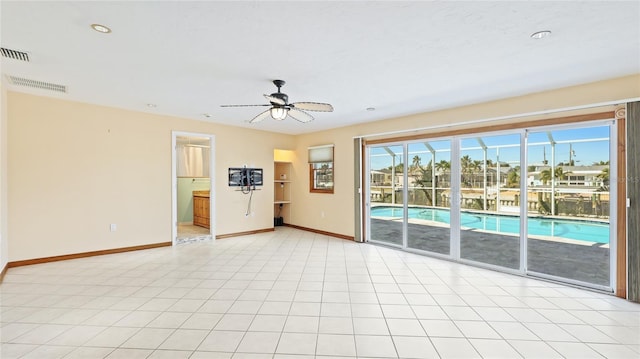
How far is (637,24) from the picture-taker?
2.13 meters

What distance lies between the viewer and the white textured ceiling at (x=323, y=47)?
6.56ft

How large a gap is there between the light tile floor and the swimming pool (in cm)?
86

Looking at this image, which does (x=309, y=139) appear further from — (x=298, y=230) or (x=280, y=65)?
(x=280, y=65)

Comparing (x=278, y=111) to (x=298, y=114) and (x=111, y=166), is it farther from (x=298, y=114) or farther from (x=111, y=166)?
(x=111, y=166)

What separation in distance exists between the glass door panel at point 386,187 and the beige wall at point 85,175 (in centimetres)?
345

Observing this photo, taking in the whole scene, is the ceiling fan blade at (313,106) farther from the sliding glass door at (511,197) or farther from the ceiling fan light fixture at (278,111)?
the sliding glass door at (511,197)

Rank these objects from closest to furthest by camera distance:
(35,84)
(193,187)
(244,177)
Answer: (35,84)
(244,177)
(193,187)

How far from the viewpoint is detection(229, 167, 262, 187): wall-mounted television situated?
6.41 meters

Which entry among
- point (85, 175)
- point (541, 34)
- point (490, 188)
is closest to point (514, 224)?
point (490, 188)

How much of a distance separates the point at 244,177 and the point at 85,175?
288 cm

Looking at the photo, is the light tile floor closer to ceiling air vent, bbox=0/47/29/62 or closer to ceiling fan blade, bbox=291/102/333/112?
ceiling fan blade, bbox=291/102/333/112

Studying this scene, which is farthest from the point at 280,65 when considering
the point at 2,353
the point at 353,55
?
the point at 2,353

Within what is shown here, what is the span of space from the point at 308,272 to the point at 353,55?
2.90m

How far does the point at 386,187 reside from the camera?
5836 mm
